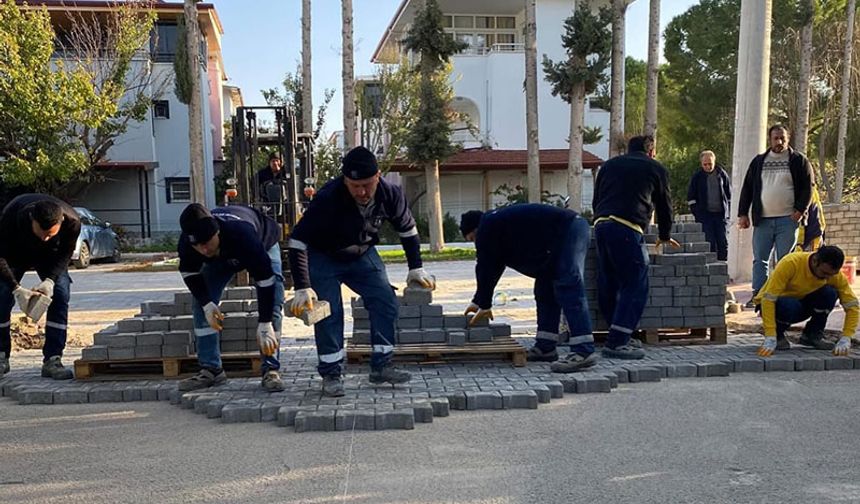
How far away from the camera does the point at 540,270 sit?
233 inches

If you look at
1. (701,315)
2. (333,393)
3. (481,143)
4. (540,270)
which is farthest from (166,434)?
(481,143)

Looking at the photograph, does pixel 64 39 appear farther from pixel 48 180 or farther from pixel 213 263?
pixel 213 263

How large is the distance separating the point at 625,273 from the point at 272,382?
308cm

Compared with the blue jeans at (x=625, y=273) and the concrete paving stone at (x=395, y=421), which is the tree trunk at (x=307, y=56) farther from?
the concrete paving stone at (x=395, y=421)

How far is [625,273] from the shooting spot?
19.5 ft

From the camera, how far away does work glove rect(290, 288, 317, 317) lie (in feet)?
15.4

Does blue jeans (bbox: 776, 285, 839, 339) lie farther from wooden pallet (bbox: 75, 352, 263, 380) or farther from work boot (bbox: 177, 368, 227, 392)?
work boot (bbox: 177, 368, 227, 392)

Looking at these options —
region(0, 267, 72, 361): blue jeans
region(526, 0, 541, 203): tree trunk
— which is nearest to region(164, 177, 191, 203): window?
region(526, 0, 541, 203): tree trunk

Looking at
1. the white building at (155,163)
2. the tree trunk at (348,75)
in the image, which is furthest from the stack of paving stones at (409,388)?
the white building at (155,163)

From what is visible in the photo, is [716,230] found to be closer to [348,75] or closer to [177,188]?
[348,75]

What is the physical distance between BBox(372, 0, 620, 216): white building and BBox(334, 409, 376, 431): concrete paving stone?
22.1 m

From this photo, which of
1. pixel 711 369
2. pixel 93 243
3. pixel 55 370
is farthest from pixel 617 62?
pixel 55 370

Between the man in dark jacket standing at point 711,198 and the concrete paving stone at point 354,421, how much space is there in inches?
269

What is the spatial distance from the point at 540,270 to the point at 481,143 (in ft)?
73.2
